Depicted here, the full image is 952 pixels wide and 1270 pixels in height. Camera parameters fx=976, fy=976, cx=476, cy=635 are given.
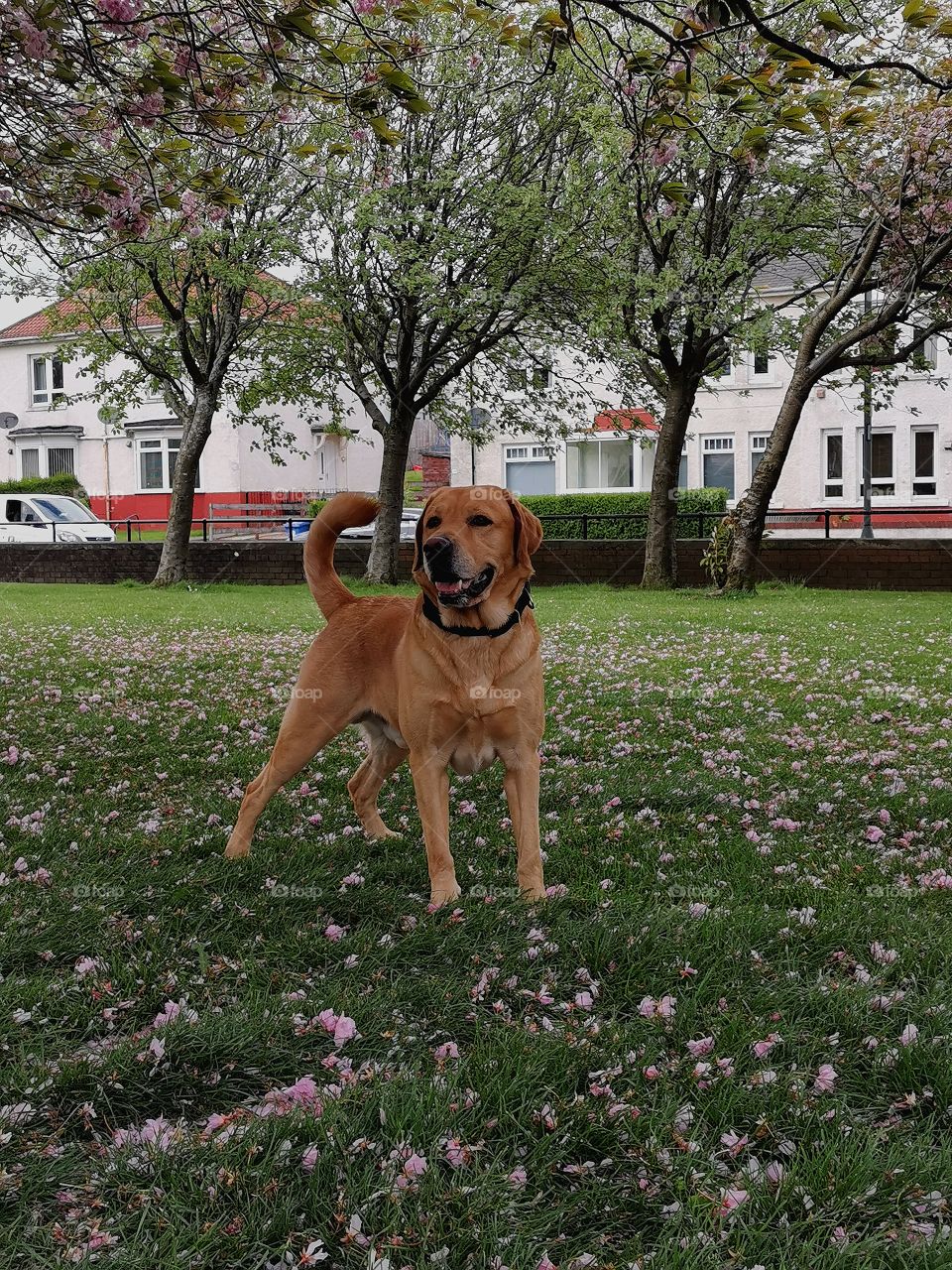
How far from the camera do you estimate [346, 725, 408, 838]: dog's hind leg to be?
15.5ft

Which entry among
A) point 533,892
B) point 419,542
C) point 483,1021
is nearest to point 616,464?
point 419,542

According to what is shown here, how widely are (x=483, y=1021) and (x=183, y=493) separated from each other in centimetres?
2208

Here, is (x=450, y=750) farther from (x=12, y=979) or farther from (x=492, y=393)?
(x=492, y=393)

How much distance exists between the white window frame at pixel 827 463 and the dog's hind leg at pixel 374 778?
102 feet

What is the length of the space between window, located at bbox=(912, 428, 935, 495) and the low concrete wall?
1262 centimetres

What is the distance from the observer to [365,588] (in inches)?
805

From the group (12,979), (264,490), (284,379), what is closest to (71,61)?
(12,979)

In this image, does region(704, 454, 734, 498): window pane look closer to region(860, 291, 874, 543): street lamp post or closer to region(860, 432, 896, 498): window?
region(860, 432, 896, 498): window

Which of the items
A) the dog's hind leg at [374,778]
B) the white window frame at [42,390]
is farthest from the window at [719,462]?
the dog's hind leg at [374,778]

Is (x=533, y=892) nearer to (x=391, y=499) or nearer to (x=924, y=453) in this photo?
(x=391, y=499)

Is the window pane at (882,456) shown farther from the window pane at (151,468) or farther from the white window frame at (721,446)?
the window pane at (151,468)

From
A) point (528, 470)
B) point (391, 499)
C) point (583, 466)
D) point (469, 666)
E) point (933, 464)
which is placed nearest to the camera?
point (469, 666)

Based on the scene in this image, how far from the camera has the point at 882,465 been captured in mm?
32469

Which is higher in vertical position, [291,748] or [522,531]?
[522,531]
